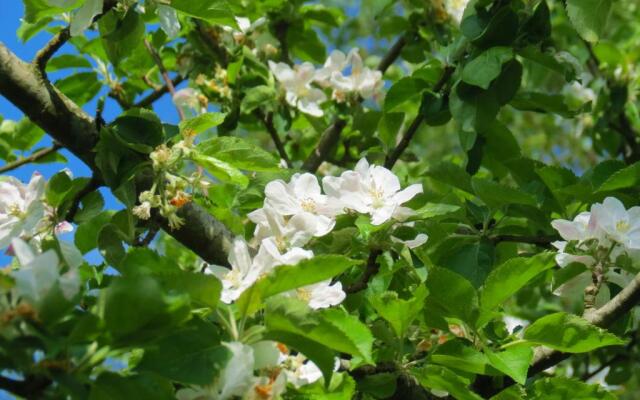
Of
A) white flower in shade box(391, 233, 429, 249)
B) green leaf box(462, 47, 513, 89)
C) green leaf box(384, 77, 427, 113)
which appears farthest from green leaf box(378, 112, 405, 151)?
white flower in shade box(391, 233, 429, 249)

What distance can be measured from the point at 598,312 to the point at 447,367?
30 cm

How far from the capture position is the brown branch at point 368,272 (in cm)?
163

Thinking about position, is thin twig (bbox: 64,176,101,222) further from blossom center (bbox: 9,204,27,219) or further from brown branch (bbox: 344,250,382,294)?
brown branch (bbox: 344,250,382,294)

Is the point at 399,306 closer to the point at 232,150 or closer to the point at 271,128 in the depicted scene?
the point at 232,150

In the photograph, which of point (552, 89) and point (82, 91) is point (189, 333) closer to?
point (82, 91)

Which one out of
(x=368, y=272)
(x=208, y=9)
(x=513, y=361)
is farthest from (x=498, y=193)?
(x=208, y=9)

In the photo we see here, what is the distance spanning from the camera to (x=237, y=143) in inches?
64.0

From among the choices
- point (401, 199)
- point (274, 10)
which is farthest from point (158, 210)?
point (274, 10)

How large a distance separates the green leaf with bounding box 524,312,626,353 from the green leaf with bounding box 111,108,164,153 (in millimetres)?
697

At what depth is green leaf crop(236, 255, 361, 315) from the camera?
118 cm

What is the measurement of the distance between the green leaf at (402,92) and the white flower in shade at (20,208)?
81 cm

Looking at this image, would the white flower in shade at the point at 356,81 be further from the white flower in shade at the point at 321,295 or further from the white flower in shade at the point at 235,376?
the white flower in shade at the point at 235,376

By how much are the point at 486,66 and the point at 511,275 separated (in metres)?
0.59

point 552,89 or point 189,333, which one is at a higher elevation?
point 189,333
